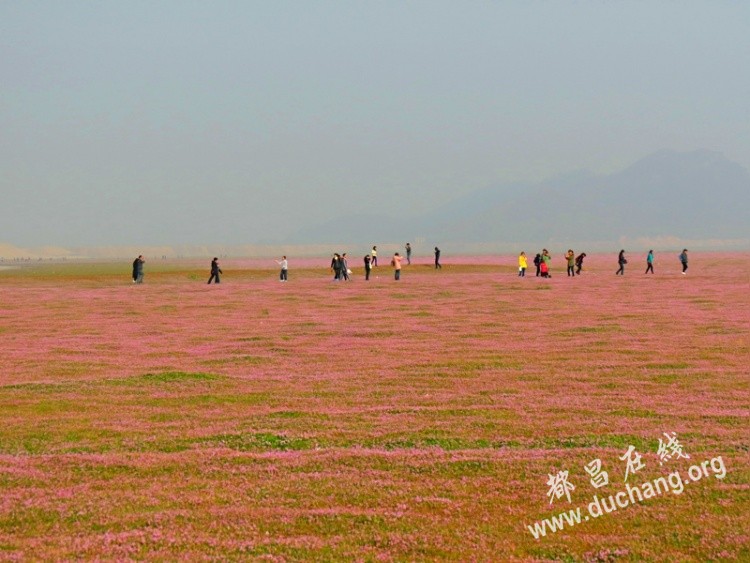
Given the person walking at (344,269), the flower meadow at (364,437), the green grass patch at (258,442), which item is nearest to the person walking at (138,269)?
the person walking at (344,269)

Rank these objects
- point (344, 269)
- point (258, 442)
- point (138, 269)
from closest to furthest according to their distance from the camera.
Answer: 1. point (258, 442)
2. point (344, 269)
3. point (138, 269)

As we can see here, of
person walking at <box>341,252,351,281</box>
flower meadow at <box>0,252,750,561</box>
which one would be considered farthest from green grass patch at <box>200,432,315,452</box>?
person walking at <box>341,252,351,281</box>

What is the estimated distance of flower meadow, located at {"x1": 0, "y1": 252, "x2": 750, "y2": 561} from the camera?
10.4m

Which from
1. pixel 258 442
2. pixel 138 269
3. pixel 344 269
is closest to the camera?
pixel 258 442

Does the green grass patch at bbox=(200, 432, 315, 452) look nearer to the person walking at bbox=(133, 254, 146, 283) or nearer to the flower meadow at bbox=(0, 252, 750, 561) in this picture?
the flower meadow at bbox=(0, 252, 750, 561)

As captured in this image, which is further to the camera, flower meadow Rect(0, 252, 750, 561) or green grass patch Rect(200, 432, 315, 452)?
green grass patch Rect(200, 432, 315, 452)

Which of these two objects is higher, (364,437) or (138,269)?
(138,269)

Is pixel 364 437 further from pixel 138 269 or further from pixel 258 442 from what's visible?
pixel 138 269

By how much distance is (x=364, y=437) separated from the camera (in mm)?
15445

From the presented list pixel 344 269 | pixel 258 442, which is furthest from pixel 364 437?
pixel 344 269

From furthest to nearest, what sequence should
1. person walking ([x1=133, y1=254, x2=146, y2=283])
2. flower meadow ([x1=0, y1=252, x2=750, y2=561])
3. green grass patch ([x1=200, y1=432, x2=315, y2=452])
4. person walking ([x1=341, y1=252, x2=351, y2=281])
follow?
person walking ([x1=133, y1=254, x2=146, y2=283]), person walking ([x1=341, y1=252, x2=351, y2=281]), green grass patch ([x1=200, y1=432, x2=315, y2=452]), flower meadow ([x1=0, y1=252, x2=750, y2=561])

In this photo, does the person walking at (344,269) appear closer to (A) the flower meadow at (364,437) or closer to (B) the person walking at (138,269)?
(B) the person walking at (138,269)

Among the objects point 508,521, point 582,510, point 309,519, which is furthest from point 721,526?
point 309,519

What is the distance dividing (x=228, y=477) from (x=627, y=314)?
3005 cm
